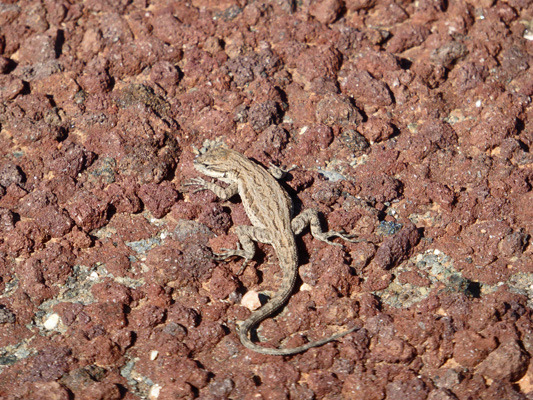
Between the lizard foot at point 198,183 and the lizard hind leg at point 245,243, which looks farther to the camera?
the lizard foot at point 198,183

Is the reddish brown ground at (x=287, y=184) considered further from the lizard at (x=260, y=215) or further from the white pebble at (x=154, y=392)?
the lizard at (x=260, y=215)

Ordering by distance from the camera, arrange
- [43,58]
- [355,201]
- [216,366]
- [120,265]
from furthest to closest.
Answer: [43,58] < [355,201] < [120,265] < [216,366]

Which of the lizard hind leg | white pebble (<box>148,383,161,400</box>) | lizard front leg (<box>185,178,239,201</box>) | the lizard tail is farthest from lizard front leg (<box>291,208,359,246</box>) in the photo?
white pebble (<box>148,383,161,400</box>)

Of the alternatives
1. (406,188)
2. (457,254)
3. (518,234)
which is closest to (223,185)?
(406,188)

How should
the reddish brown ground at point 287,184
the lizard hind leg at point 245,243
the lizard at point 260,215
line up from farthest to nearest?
the lizard hind leg at point 245,243 < the lizard at point 260,215 < the reddish brown ground at point 287,184

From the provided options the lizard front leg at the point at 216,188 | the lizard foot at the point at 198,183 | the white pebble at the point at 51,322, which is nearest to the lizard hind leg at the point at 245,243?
the lizard front leg at the point at 216,188

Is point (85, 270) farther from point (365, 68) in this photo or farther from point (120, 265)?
point (365, 68)

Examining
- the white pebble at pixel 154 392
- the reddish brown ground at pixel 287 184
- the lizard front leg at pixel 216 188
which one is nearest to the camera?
the white pebble at pixel 154 392

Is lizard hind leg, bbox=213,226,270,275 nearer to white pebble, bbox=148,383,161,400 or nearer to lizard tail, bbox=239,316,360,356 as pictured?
lizard tail, bbox=239,316,360,356
